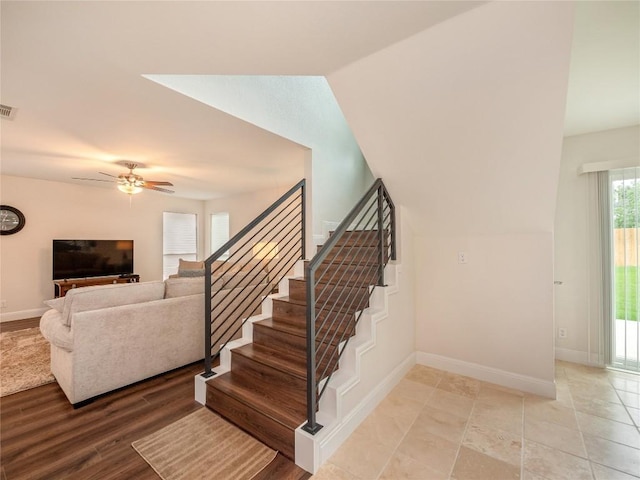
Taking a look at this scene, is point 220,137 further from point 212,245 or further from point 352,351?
point 212,245

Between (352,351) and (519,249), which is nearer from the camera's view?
(352,351)

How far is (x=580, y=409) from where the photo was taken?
7.23 feet

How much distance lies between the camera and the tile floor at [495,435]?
1.62 metres

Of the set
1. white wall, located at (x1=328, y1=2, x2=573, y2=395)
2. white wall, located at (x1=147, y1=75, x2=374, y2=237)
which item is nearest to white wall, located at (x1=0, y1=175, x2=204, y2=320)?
white wall, located at (x1=147, y1=75, x2=374, y2=237)

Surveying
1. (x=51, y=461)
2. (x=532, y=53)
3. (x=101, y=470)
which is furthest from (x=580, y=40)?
(x=51, y=461)

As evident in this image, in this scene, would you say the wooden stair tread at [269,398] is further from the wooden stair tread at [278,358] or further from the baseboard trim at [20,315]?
the baseboard trim at [20,315]

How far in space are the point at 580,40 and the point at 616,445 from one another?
2.67 m

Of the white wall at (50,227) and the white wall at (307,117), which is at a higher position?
the white wall at (307,117)

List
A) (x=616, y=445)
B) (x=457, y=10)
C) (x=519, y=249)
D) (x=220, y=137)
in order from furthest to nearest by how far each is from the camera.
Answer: (x=220, y=137) < (x=519, y=249) < (x=616, y=445) < (x=457, y=10)

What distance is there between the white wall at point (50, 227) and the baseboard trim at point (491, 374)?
21.1 feet

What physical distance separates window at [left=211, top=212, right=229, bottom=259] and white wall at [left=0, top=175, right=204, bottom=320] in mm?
1367

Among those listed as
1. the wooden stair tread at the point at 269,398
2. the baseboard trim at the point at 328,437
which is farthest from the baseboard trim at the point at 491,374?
the wooden stair tread at the point at 269,398

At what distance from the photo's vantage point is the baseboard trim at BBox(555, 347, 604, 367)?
9.73ft

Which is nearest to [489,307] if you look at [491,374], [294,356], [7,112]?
[491,374]
